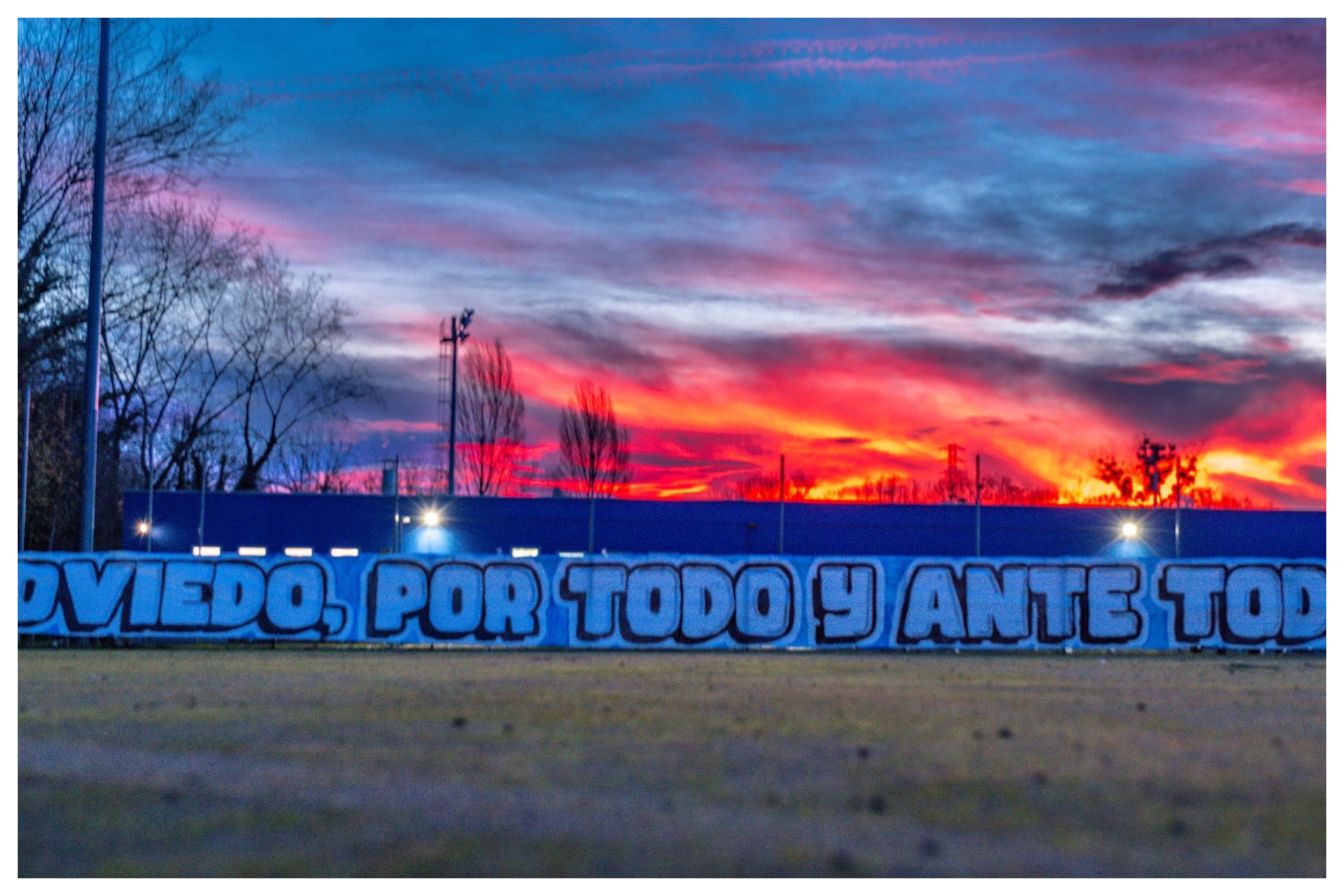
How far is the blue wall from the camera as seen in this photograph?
5634 centimetres

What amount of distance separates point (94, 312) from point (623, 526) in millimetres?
28350

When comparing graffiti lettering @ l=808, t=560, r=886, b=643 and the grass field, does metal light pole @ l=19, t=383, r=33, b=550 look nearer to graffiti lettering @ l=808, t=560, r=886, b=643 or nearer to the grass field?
graffiti lettering @ l=808, t=560, r=886, b=643

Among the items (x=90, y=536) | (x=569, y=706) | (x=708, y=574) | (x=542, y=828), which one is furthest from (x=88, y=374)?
(x=542, y=828)

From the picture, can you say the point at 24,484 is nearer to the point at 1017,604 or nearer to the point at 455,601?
the point at 455,601

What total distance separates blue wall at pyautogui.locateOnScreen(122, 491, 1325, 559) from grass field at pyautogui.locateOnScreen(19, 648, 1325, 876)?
37.6m

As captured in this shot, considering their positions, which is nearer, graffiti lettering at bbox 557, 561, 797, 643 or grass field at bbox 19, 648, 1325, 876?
grass field at bbox 19, 648, 1325, 876

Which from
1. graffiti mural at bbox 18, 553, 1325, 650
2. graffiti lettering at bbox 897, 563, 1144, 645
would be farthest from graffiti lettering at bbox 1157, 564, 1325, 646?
graffiti lettering at bbox 897, 563, 1144, 645

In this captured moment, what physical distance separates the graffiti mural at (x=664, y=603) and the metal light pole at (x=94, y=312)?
2.27 m

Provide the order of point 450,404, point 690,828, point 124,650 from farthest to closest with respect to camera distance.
Answer: point 450,404 → point 124,650 → point 690,828

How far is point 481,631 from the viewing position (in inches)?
1121

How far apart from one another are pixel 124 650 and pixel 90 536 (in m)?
→ 4.50

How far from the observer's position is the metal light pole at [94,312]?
30484 mm

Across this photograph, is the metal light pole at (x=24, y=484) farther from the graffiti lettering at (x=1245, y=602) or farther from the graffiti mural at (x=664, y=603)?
the graffiti lettering at (x=1245, y=602)

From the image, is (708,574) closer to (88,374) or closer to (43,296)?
(88,374)
